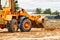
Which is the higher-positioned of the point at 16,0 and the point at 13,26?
the point at 16,0

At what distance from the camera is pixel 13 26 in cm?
2639

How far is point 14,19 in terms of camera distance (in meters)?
26.8

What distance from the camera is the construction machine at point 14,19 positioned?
85.7 ft

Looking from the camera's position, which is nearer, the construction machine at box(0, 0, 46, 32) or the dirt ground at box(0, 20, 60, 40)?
the dirt ground at box(0, 20, 60, 40)

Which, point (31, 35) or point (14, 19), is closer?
point (31, 35)

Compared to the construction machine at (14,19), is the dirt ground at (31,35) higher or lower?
lower

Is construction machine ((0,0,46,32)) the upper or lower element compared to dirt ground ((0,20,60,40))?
upper

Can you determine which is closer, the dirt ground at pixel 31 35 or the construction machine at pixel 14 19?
the dirt ground at pixel 31 35

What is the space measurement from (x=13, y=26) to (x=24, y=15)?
2.08 m

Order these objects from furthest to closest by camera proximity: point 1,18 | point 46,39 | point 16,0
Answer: point 16,0 < point 1,18 < point 46,39

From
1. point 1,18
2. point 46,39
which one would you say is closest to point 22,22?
point 1,18

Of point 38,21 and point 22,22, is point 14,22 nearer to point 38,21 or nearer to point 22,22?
point 22,22

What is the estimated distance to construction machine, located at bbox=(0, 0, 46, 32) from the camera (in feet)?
85.7

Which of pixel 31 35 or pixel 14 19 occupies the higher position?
pixel 14 19
